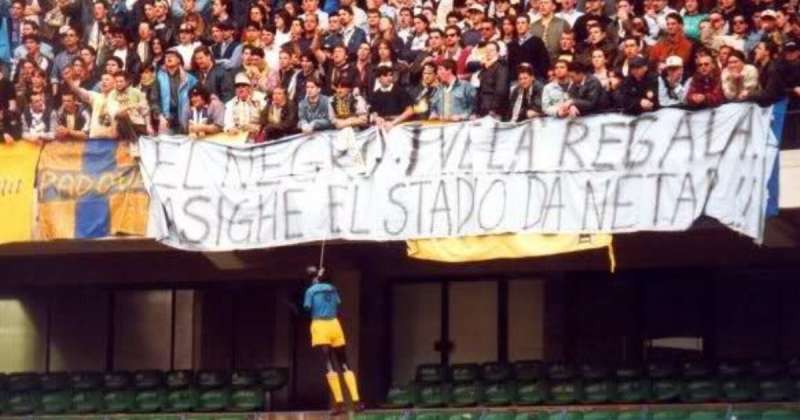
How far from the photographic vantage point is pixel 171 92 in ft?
93.0

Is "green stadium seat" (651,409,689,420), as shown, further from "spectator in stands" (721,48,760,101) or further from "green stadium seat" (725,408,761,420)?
"spectator in stands" (721,48,760,101)

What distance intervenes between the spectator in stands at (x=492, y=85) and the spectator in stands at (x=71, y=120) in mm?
5378

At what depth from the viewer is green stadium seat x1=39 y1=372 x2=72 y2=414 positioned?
30.7 m

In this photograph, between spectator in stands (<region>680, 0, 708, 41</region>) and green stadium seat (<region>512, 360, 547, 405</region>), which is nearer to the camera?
spectator in stands (<region>680, 0, 708, 41</region>)

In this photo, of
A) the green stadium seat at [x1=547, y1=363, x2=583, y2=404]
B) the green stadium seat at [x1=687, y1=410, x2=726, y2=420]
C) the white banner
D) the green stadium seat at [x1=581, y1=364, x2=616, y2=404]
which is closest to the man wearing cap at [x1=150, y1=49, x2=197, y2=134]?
the white banner

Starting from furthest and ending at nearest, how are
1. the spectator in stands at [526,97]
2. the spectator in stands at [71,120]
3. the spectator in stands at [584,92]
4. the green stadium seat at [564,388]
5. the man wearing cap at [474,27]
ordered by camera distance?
1. the spectator in stands at [71,120]
2. the green stadium seat at [564,388]
3. the man wearing cap at [474,27]
4. the spectator in stands at [526,97]
5. the spectator in stands at [584,92]

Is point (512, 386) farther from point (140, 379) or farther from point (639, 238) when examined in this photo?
point (140, 379)

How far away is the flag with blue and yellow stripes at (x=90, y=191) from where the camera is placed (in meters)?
28.2

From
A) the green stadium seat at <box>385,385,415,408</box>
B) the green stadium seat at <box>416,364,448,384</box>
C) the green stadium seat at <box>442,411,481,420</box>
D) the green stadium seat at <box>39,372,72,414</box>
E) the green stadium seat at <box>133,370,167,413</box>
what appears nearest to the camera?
the green stadium seat at <box>442,411,481,420</box>

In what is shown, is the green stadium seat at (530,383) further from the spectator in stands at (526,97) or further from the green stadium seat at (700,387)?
the spectator in stands at (526,97)

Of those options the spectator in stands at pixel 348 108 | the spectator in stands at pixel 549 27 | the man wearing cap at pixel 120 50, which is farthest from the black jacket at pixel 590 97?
the man wearing cap at pixel 120 50

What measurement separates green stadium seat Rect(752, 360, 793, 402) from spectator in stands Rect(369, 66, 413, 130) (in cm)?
528

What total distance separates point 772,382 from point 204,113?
7.71m

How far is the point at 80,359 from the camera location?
3341 centimetres
